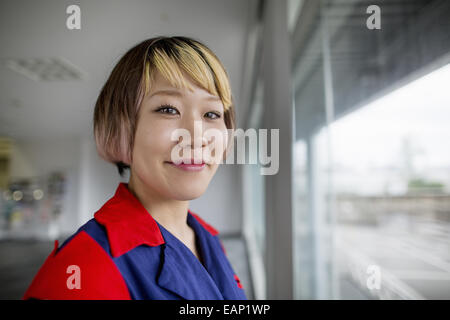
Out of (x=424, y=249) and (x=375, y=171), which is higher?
(x=375, y=171)

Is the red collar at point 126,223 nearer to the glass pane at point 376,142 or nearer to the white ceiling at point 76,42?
the white ceiling at point 76,42

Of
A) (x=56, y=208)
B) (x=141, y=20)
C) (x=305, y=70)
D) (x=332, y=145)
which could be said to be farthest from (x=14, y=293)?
(x=305, y=70)

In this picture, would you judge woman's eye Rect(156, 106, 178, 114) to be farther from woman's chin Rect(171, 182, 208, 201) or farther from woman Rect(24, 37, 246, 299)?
woman's chin Rect(171, 182, 208, 201)

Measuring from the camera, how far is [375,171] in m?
1.04

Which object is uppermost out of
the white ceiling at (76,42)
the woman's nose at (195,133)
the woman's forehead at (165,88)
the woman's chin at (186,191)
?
the white ceiling at (76,42)

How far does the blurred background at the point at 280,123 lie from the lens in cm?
70

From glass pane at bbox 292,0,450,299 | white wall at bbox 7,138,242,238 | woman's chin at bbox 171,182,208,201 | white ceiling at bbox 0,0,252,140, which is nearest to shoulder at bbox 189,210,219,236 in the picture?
white wall at bbox 7,138,242,238

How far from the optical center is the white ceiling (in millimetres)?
686

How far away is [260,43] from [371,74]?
0.56m

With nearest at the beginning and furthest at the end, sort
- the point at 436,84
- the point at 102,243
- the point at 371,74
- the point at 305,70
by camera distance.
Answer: the point at 102,243 → the point at 436,84 → the point at 371,74 → the point at 305,70

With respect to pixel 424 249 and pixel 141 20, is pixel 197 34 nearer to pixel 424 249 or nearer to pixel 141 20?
pixel 141 20

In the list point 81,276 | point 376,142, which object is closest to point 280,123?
point 376,142

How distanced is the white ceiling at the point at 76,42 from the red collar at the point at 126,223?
0.20 metres

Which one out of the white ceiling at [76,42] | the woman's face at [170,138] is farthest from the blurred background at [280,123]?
the woman's face at [170,138]
